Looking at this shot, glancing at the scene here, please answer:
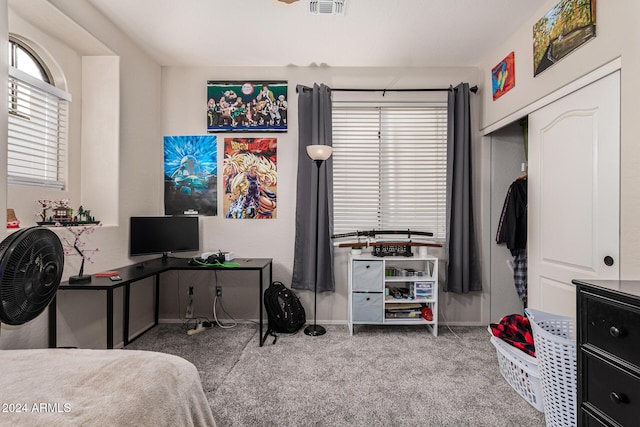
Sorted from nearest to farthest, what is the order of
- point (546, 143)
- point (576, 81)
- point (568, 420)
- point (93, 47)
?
point (568, 420)
point (576, 81)
point (546, 143)
point (93, 47)

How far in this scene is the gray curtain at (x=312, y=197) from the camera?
3.03 m

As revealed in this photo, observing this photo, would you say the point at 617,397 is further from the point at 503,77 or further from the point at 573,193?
the point at 503,77

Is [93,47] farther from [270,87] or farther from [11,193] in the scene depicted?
[270,87]

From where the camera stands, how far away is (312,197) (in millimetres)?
3039

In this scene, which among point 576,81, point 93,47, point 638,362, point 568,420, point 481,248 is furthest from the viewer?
point 481,248

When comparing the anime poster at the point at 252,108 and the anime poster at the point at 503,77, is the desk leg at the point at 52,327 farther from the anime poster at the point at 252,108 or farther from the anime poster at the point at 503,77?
the anime poster at the point at 503,77

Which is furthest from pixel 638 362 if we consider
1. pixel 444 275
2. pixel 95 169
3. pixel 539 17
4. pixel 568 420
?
pixel 95 169

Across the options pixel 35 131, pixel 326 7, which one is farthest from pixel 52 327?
pixel 326 7

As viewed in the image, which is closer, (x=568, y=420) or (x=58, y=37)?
(x=568, y=420)

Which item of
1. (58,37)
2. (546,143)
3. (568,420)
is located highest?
(58,37)

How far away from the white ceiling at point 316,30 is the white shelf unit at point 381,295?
1995 millimetres

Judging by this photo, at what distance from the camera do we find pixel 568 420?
1.47 metres

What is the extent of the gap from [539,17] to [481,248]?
2.04 metres

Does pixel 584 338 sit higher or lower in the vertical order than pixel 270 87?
lower
